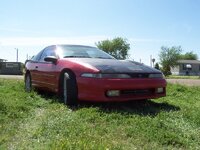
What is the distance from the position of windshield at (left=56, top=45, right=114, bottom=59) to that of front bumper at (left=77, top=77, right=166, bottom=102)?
1.21m

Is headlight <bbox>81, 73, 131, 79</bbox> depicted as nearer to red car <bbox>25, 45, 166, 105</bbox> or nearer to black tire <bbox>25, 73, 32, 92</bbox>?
red car <bbox>25, 45, 166, 105</bbox>

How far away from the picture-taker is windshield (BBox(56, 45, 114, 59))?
7386 mm

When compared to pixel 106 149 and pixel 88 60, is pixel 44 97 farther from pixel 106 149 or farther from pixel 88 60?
pixel 106 149

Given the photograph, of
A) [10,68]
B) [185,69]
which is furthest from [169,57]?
[10,68]

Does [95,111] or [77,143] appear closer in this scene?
[77,143]

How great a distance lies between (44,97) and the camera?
7855 mm

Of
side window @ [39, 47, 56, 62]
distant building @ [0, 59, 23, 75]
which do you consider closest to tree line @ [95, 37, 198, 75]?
distant building @ [0, 59, 23, 75]

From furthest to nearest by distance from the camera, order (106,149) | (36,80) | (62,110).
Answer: (36,80) → (62,110) → (106,149)

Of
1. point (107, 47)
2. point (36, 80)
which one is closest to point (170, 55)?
point (107, 47)

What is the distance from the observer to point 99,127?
485 centimetres

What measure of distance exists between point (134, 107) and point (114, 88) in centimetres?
62

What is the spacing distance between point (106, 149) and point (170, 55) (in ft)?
263

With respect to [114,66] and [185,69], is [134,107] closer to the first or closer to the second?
[114,66]

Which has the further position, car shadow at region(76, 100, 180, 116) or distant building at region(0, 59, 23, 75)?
distant building at region(0, 59, 23, 75)
